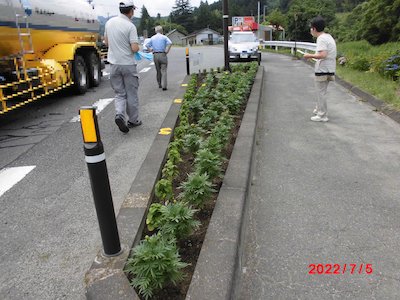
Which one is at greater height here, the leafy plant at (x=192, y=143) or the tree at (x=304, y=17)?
the tree at (x=304, y=17)

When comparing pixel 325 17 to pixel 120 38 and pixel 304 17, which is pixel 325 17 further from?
pixel 120 38

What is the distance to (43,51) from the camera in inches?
359

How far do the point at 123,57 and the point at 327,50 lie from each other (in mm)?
3673

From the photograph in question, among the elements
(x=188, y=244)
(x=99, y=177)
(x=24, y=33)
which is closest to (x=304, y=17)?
(x=24, y=33)

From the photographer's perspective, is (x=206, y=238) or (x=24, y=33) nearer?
(x=206, y=238)

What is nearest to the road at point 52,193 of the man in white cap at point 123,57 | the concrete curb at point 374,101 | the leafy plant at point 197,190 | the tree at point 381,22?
the man in white cap at point 123,57

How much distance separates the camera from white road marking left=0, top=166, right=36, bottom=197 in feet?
14.6

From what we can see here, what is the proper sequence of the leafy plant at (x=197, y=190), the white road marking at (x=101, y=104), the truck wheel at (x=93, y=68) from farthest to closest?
the truck wheel at (x=93, y=68) → the white road marking at (x=101, y=104) → the leafy plant at (x=197, y=190)

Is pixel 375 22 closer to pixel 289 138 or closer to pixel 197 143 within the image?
pixel 289 138

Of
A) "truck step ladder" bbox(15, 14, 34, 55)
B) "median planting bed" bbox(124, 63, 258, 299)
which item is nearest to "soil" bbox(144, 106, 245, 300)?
"median planting bed" bbox(124, 63, 258, 299)

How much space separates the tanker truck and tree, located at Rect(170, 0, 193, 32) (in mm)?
116596

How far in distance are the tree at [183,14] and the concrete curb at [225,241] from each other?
12448 centimetres
